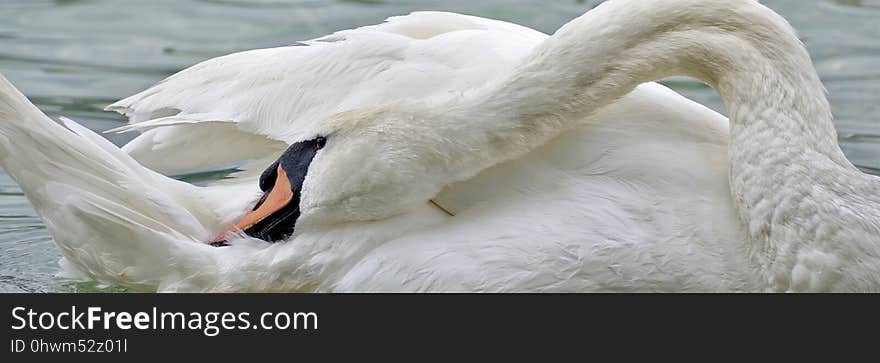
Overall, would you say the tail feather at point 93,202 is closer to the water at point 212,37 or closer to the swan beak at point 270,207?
the swan beak at point 270,207

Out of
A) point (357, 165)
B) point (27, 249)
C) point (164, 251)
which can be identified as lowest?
point (27, 249)

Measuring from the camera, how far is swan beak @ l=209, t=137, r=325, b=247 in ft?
17.0

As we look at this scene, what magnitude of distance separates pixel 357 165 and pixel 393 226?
22cm

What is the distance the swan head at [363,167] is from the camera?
5027mm

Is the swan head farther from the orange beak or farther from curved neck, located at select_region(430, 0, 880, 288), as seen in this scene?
curved neck, located at select_region(430, 0, 880, 288)

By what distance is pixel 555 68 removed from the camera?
5.04 meters

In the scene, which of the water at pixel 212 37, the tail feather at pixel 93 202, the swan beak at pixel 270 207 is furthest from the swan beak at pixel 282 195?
the water at pixel 212 37

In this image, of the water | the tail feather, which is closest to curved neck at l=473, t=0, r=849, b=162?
the tail feather

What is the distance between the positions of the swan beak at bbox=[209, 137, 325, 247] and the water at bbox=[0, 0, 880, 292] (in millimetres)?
2593

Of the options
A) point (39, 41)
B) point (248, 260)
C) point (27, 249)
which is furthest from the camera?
point (39, 41)

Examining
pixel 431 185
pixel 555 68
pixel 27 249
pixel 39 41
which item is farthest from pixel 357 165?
pixel 39 41

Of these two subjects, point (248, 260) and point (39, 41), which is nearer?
point (248, 260)

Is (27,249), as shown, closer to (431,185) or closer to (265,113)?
(265,113)
